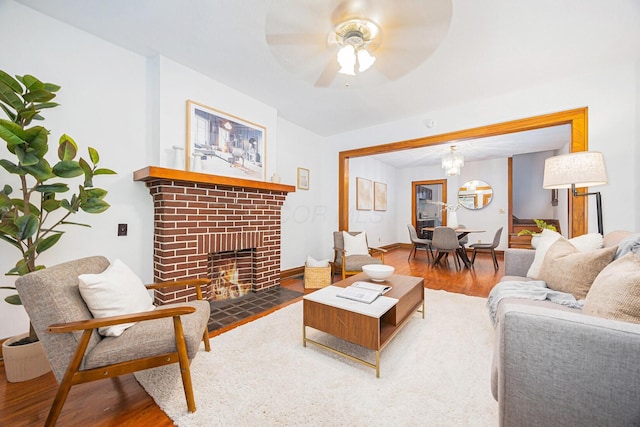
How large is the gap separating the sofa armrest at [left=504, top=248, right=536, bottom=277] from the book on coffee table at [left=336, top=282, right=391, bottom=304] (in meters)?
1.29

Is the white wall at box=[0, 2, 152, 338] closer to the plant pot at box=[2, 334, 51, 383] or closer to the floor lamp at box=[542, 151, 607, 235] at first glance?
the plant pot at box=[2, 334, 51, 383]

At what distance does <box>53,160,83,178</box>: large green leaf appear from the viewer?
1554 mm

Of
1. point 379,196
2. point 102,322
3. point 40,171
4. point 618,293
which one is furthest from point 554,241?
point 379,196

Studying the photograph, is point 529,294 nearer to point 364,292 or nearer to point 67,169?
point 364,292

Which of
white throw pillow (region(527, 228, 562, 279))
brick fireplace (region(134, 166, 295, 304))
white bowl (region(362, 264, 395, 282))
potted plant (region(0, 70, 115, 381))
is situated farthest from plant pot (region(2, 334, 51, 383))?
white throw pillow (region(527, 228, 562, 279))

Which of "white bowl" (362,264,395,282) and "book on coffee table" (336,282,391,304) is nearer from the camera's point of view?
"book on coffee table" (336,282,391,304)

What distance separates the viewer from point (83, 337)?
3.75ft

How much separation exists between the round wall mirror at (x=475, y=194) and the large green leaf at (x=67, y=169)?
7308 mm

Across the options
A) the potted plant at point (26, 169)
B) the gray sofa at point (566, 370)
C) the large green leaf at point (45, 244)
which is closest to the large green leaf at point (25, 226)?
the potted plant at point (26, 169)

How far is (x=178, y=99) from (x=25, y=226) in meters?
1.64

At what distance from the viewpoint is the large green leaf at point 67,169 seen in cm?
155

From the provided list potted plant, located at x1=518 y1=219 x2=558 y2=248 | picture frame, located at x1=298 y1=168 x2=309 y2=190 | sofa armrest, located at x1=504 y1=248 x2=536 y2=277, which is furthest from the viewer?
picture frame, located at x1=298 y1=168 x2=309 y2=190

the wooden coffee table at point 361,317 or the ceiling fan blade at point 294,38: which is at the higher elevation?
the ceiling fan blade at point 294,38

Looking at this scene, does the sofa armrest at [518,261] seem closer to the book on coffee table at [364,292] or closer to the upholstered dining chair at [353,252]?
the book on coffee table at [364,292]
